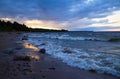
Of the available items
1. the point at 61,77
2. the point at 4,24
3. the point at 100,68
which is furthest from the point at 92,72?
the point at 4,24

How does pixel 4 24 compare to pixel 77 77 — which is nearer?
pixel 77 77

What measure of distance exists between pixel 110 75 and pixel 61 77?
2.16m

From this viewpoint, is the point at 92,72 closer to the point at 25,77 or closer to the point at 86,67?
the point at 86,67

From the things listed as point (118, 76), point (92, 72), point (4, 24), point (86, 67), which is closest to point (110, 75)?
point (118, 76)

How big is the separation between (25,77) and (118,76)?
12.4 ft

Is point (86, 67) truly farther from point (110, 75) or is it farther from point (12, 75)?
point (12, 75)

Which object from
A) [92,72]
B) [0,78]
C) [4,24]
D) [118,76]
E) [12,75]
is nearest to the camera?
[0,78]

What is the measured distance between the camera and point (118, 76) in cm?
623

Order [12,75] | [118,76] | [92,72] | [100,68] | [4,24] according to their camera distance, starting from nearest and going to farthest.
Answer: [12,75], [118,76], [92,72], [100,68], [4,24]

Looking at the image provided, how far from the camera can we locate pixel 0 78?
5.36 metres

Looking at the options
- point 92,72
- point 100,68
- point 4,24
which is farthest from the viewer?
point 4,24

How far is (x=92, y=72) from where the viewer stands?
671cm

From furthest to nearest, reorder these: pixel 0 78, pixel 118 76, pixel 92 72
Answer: pixel 92 72 → pixel 118 76 → pixel 0 78

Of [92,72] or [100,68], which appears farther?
[100,68]
